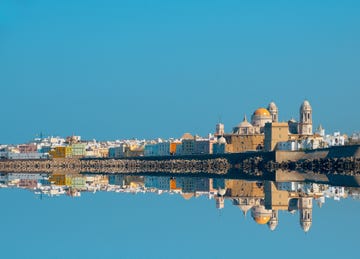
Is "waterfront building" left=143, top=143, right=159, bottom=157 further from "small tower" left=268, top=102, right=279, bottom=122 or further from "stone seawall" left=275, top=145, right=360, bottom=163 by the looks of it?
"stone seawall" left=275, top=145, right=360, bottom=163

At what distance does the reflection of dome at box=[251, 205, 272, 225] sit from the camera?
26.0m

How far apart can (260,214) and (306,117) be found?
6913cm

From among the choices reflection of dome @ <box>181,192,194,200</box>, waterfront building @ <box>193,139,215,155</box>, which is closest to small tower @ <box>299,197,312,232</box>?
reflection of dome @ <box>181,192,194,200</box>

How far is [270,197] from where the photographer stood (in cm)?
3650

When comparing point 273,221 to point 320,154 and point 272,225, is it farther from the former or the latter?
point 320,154

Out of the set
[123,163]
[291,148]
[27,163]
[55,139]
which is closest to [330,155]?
[291,148]

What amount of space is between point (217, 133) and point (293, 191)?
7768cm

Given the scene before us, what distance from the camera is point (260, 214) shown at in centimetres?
2905

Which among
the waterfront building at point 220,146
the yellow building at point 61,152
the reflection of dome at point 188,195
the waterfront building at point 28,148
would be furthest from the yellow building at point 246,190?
the waterfront building at point 28,148

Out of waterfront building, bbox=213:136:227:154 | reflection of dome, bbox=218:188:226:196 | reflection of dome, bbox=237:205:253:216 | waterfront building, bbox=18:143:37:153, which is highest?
waterfront building, bbox=18:143:37:153

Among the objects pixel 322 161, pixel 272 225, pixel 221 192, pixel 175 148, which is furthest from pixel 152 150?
pixel 272 225

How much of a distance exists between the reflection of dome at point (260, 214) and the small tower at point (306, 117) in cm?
6644

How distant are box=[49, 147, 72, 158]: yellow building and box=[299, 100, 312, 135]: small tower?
1623 inches

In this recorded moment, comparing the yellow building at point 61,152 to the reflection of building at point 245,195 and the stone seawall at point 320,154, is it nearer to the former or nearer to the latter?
the stone seawall at point 320,154
